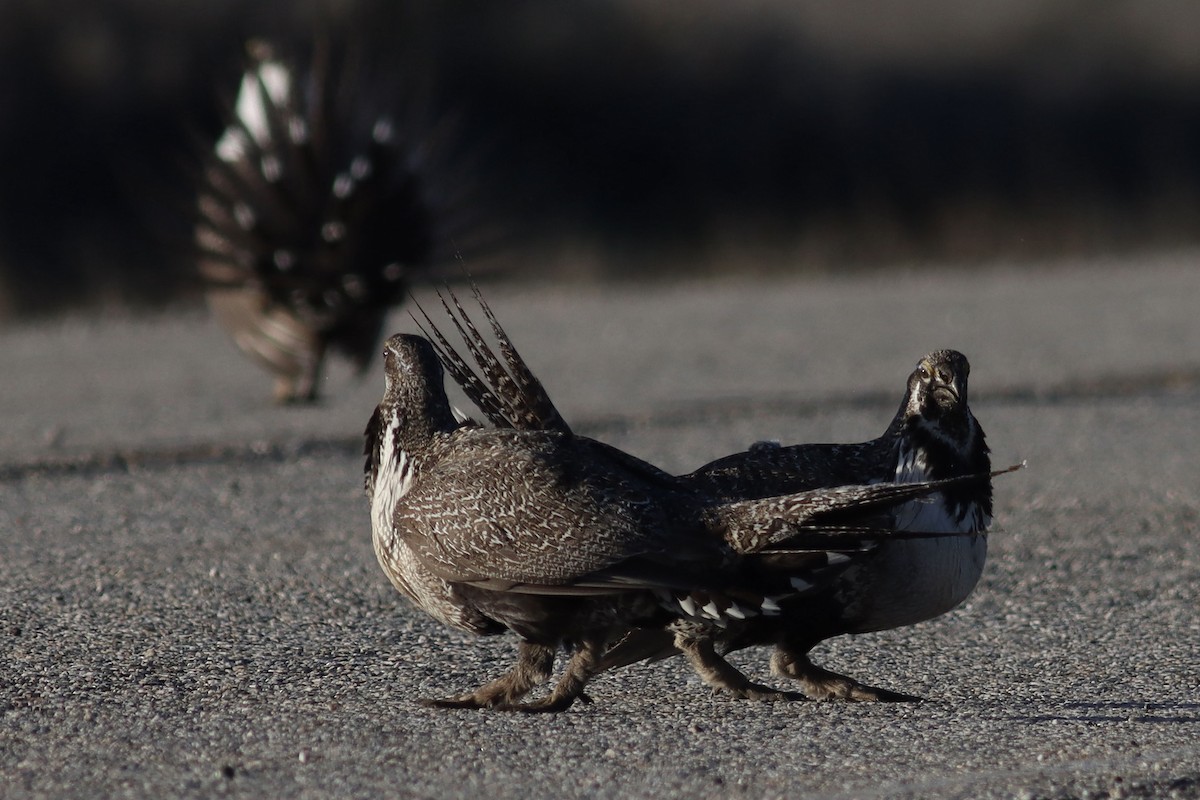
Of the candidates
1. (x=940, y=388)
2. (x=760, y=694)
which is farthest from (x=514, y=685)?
(x=940, y=388)

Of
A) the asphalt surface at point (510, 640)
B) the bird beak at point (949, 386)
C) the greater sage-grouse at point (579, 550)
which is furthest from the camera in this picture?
the bird beak at point (949, 386)

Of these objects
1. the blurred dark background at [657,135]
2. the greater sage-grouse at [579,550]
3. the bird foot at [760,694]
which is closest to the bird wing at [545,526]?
the greater sage-grouse at [579,550]

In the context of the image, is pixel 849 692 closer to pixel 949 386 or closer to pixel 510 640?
pixel 949 386

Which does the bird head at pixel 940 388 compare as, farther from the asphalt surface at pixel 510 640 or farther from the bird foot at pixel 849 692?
the bird foot at pixel 849 692

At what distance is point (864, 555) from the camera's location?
5234 millimetres

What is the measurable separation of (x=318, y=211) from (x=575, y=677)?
23.6 ft

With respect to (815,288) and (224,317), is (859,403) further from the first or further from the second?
(815,288)

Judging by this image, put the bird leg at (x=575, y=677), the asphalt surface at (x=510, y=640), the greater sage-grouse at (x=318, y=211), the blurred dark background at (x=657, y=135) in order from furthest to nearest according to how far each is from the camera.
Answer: the blurred dark background at (x=657, y=135)
the greater sage-grouse at (x=318, y=211)
the bird leg at (x=575, y=677)
the asphalt surface at (x=510, y=640)

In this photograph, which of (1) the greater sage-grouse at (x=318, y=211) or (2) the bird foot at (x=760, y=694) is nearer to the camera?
(2) the bird foot at (x=760, y=694)

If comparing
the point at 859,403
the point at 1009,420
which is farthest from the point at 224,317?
the point at 1009,420

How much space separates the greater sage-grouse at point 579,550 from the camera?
5.17m

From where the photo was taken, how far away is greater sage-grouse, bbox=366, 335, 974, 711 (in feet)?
17.0

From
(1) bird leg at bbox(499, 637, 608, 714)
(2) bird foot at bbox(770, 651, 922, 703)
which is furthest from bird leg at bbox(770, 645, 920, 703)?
(1) bird leg at bbox(499, 637, 608, 714)

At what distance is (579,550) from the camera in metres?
5.21
